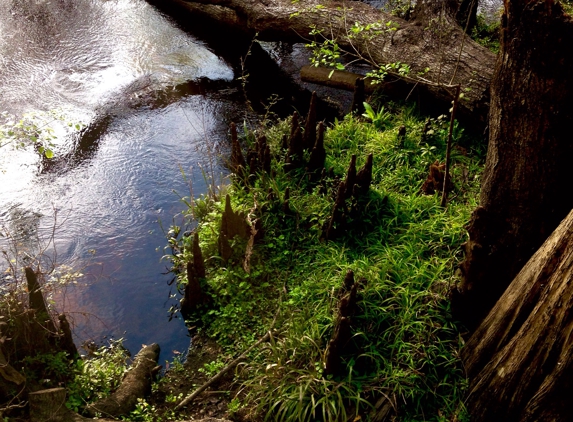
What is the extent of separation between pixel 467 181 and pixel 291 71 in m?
4.09

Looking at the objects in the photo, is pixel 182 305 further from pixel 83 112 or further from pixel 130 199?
pixel 83 112

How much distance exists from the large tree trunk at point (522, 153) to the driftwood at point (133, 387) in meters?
2.51

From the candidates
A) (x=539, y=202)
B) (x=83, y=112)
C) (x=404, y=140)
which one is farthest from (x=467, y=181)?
(x=83, y=112)

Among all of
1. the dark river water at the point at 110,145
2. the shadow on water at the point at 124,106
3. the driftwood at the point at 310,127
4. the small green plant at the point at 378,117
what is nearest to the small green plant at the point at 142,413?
the dark river water at the point at 110,145

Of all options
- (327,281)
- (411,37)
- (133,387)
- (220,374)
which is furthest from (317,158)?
(133,387)

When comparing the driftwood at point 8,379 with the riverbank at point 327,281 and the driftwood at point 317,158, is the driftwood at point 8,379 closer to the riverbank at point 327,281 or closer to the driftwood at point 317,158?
the riverbank at point 327,281

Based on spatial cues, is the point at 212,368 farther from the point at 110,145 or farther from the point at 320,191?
the point at 110,145

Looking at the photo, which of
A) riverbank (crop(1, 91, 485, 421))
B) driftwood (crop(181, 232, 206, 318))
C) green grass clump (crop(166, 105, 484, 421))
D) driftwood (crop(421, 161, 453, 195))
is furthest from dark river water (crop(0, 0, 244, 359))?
driftwood (crop(421, 161, 453, 195))

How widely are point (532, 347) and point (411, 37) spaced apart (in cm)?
464

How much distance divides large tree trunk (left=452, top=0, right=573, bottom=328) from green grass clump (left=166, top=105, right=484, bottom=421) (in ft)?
1.87

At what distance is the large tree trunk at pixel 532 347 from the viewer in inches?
118

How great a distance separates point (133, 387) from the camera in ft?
13.6

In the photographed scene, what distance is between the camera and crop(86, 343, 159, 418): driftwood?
391 centimetres

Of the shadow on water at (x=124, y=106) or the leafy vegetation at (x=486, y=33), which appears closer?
the shadow on water at (x=124, y=106)
